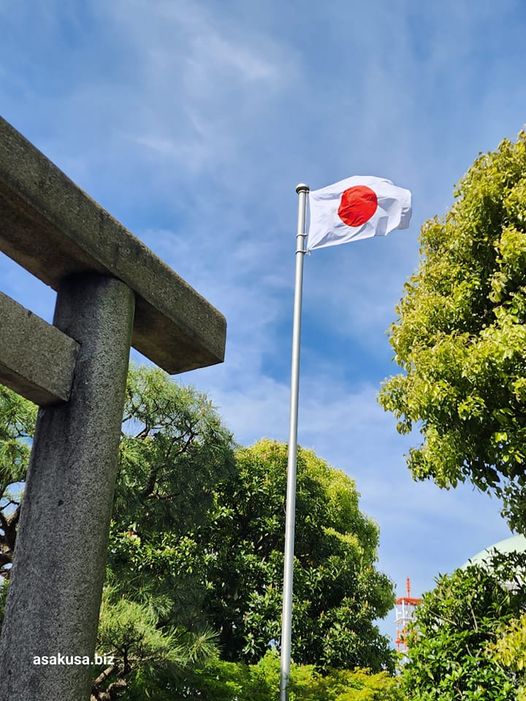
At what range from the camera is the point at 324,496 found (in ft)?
53.4

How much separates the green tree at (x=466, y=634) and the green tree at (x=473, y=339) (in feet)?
2.28

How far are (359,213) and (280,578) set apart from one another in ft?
28.7

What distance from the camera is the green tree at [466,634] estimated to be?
6281mm

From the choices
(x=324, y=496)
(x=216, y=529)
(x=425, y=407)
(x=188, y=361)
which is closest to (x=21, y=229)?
(x=188, y=361)

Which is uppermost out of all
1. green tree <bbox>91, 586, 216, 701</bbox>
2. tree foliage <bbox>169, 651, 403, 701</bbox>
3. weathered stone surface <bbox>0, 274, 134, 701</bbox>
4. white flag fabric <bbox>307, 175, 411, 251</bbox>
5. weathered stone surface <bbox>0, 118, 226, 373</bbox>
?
white flag fabric <bbox>307, 175, 411, 251</bbox>

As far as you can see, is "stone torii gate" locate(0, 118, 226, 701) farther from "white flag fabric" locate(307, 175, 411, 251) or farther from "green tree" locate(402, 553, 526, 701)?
"white flag fabric" locate(307, 175, 411, 251)

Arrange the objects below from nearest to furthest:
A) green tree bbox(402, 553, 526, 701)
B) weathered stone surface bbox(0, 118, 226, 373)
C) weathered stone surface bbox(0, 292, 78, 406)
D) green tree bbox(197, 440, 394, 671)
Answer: weathered stone surface bbox(0, 292, 78, 406) < weathered stone surface bbox(0, 118, 226, 373) < green tree bbox(402, 553, 526, 701) < green tree bbox(197, 440, 394, 671)

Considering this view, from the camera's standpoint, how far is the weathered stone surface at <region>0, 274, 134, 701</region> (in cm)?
247

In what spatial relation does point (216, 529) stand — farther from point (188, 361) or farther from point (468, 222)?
point (188, 361)

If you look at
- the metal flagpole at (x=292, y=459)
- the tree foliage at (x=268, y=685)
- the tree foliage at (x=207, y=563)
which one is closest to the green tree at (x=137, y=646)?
the tree foliage at (x=207, y=563)

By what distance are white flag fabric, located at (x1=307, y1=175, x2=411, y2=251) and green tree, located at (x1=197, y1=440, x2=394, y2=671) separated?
6234 millimetres

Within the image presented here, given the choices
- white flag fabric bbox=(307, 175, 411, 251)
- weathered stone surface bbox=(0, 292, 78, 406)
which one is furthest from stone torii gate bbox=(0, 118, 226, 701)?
white flag fabric bbox=(307, 175, 411, 251)

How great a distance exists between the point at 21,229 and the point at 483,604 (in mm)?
6134

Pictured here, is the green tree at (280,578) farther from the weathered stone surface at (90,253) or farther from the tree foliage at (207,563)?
the weathered stone surface at (90,253)
